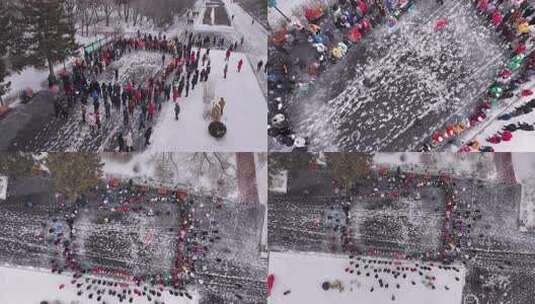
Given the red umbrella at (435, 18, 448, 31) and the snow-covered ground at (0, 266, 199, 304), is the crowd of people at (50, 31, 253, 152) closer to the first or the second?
the snow-covered ground at (0, 266, 199, 304)

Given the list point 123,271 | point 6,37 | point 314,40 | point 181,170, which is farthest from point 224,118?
point 6,37

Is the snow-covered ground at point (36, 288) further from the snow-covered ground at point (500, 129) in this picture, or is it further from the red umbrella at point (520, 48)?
the red umbrella at point (520, 48)

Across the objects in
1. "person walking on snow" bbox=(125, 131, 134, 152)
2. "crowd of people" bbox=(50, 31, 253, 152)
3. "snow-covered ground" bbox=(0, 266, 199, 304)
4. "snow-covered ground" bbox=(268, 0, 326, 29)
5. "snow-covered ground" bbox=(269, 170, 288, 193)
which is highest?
"snow-covered ground" bbox=(268, 0, 326, 29)

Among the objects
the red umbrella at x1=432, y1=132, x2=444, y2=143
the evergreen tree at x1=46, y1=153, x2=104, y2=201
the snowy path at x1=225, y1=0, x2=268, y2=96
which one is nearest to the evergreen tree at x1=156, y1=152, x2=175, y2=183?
the evergreen tree at x1=46, y1=153, x2=104, y2=201

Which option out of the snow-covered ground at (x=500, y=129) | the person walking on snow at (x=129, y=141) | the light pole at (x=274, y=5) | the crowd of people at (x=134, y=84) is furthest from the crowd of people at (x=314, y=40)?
the snow-covered ground at (x=500, y=129)

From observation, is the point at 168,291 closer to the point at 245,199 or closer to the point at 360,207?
the point at 245,199

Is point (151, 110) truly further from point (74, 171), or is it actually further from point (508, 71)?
point (508, 71)

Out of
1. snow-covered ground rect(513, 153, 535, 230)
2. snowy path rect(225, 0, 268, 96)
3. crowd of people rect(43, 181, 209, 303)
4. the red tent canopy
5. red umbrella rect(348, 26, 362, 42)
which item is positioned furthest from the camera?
red umbrella rect(348, 26, 362, 42)

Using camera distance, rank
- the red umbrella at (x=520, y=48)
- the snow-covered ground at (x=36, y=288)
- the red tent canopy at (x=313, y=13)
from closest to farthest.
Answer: the snow-covered ground at (x=36, y=288), the red tent canopy at (x=313, y=13), the red umbrella at (x=520, y=48)
